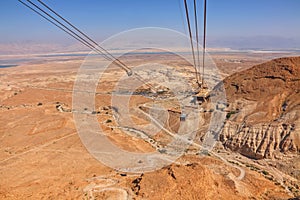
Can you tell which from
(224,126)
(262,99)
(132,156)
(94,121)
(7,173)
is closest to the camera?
(7,173)

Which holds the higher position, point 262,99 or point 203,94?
point 203,94

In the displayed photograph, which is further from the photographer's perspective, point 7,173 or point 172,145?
point 172,145

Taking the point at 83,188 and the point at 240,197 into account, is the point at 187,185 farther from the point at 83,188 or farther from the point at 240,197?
the point at 83,188

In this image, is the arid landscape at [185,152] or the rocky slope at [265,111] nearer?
the arid landscape at [185,152]

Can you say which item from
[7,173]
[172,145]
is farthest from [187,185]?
[7,173]

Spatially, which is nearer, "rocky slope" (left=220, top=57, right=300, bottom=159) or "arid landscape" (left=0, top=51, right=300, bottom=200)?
"arid landscape" (left=0, top=51, right=300, bottom=200)
